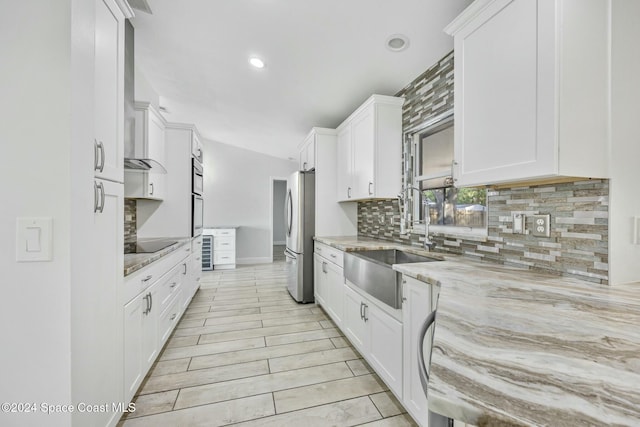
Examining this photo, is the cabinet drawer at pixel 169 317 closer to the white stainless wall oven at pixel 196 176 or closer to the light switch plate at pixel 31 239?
the light switch plate at pixel 31 239

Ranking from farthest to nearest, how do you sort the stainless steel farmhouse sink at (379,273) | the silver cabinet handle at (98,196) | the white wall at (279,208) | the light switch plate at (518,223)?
1. the white wall at (279,208)
2. the stainless steel farmhouse sink at (379,273)
3. the light switch plate at (518,223)
4. the silver cabinet handle at (98,196)

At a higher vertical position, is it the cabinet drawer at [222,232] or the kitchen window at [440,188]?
the kitchen window at [440,188]

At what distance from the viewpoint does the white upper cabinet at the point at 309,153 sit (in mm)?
3586

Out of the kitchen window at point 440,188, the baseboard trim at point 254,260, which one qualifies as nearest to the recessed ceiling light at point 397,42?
the kitchen window at point 440,188

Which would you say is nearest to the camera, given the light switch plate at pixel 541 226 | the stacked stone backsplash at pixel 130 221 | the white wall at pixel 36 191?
the white wall at pixel 36 191

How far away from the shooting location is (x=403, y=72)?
2477 millimetres

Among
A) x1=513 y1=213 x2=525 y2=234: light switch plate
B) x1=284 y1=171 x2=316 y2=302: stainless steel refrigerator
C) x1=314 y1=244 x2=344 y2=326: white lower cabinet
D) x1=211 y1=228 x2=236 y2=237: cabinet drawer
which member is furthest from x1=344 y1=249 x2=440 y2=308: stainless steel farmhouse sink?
x1=211 y1=228 x2=236 y2=237: cabinet drawer

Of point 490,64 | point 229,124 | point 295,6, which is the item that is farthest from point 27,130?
point 229,124

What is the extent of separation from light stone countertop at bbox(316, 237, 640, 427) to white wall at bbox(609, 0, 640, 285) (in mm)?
241

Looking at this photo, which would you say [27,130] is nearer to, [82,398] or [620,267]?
[82,398]

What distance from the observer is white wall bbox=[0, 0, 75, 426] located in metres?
0.94

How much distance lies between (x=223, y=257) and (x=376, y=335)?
4.30m

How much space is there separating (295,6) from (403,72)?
43.9 inches

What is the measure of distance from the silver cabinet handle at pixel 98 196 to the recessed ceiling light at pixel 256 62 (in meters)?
2.00
